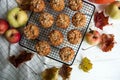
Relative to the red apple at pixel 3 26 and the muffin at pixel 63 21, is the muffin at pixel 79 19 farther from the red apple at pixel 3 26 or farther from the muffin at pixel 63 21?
the red apple at pixel 3 26

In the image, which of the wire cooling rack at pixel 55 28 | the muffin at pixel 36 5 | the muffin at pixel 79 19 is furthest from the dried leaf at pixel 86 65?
the muffin at pixel 36 5

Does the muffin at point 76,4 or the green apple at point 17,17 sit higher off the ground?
the muffin at point 76,4

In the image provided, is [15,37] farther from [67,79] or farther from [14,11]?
[67,79]

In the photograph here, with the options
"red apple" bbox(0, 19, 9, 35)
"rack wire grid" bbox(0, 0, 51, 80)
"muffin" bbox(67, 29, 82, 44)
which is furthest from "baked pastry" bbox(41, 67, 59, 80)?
"red apple" bbox(0, 19, 9, 35)

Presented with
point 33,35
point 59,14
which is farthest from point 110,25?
point 33,35

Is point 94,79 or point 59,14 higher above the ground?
point 59,14
